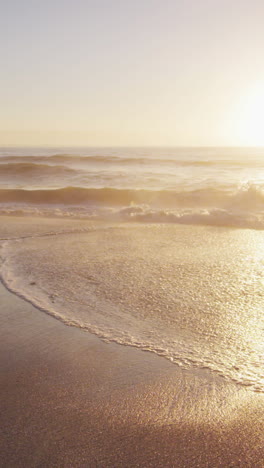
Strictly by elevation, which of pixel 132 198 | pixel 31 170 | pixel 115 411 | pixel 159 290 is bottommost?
pixel 115 411

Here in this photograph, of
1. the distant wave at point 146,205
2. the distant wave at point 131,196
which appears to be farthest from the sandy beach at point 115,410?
the distant wave at point 131,196

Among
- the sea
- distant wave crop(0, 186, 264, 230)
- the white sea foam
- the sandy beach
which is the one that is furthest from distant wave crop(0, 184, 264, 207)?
the sandy beach

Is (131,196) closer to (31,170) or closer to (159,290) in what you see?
(159,290)

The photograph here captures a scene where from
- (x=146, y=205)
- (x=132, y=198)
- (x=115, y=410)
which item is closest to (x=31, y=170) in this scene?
(x=132, y=198)

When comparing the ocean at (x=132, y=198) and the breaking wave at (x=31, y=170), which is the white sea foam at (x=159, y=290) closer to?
the ocean at (x=132, y=198)

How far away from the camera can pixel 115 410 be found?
2340 mm

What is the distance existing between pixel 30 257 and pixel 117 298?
6.17ft

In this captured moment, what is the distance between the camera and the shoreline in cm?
200

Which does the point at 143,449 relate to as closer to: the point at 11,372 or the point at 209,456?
the point at 209,456

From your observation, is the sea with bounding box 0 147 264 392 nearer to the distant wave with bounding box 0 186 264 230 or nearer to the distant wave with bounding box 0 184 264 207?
the distant wave with bounding box 0 186 264 230

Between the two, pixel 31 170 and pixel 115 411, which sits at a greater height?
pixel 31 170

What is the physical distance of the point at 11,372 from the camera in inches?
107

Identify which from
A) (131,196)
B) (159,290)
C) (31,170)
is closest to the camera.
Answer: (159,290)

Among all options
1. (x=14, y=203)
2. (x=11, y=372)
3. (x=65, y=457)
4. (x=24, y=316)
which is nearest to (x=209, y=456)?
(x=65, y=457)
